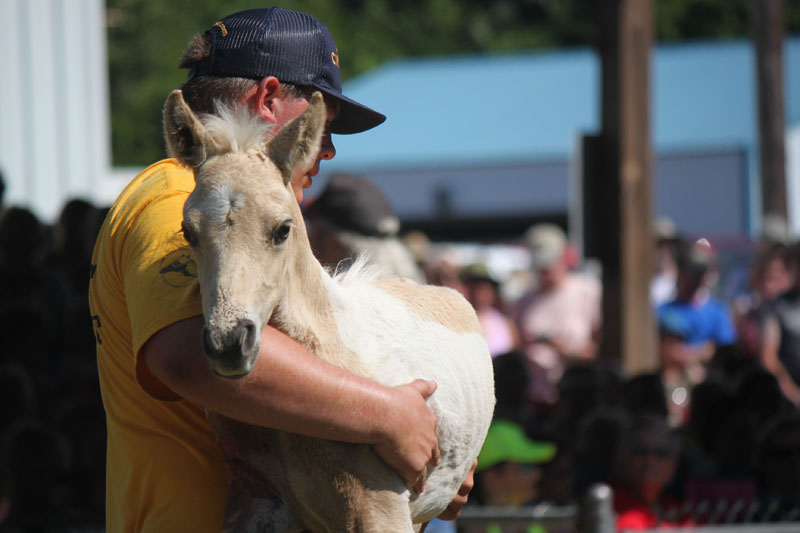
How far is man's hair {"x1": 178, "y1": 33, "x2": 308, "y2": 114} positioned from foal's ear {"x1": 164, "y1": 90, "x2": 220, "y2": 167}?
0.15 metres

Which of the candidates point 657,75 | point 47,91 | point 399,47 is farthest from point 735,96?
point 399,47

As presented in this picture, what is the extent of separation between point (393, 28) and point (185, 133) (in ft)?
128

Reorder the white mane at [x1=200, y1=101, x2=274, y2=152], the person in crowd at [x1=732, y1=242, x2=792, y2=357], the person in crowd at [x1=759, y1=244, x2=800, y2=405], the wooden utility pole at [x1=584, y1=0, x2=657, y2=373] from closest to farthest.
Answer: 1. the white mane at [x1=200, y1=101, x2=274, y2=152]
2. the wooden utility pole at [x1=584, y1=0, x2=657, y2=373]
3. the person in crowd at [x1=759, y1=244, x2=800, y2=405]
4. the person in crowd at [x1=732, y1=242, x2=792, y2=357]

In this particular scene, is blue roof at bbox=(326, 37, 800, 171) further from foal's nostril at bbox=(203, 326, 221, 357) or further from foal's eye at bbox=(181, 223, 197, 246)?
foal's nostril at bbox=(203, 326, 221, 357)

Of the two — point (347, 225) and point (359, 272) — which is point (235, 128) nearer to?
point (359, 272)

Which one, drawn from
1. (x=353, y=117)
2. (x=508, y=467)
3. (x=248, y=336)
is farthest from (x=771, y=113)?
(x=248, y=336)

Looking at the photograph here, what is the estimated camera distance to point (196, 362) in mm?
1634

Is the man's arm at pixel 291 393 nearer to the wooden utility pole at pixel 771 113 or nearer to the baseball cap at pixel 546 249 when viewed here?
the baseball cap at pixel 546 249

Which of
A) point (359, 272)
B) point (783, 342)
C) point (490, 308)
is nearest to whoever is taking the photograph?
point (359, 272)

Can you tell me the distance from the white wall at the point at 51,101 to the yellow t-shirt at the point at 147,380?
5169 mm

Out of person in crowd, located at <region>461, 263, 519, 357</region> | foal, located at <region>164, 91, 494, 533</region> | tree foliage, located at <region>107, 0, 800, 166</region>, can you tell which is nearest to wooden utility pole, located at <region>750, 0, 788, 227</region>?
person in crowd, located at <region>461, 263, 519, 357</region>

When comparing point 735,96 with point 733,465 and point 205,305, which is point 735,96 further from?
point 205,305

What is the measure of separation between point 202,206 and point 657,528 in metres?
3.36

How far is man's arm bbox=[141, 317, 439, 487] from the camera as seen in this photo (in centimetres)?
164
